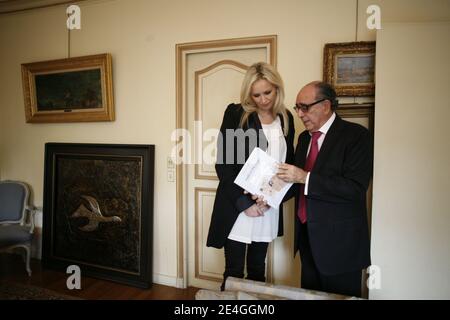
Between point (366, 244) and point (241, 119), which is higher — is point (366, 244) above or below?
below

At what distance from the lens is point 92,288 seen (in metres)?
2.55

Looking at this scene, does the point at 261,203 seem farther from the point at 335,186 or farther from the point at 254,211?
the point at 335,186

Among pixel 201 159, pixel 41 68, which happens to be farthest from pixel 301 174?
pixel 41 68

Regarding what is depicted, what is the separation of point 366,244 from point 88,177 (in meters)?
2.59

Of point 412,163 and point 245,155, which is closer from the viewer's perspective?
point 245,155

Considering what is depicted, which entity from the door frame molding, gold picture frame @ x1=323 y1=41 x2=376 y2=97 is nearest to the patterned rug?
the door frame molding

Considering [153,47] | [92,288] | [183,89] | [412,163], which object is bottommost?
[92,288]

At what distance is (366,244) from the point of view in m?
1.48

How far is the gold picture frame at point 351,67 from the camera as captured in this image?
1.95m

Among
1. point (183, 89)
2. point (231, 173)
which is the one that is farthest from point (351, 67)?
point (183, 89)

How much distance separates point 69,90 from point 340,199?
283 centimetres
